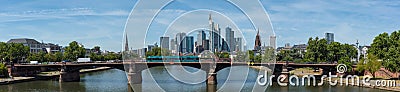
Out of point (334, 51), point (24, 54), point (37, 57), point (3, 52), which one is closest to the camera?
point (334, 51)

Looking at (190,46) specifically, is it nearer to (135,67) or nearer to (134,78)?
(135,67)

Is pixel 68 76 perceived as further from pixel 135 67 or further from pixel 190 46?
pixel 190 46

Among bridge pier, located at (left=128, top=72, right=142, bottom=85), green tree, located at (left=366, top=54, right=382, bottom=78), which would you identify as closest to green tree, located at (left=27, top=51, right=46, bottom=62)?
bridge pier, located at (left=128, top=72, right=142, bottom=85)

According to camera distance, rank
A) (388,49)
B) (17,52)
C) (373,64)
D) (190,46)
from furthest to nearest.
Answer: (190,46) < (17,52) < (388,49) < (373,64)

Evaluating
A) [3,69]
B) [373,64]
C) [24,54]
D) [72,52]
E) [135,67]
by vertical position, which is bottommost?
[3,69]

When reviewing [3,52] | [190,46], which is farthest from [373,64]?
[3,52]

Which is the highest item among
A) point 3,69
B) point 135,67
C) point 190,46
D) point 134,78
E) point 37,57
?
point 190,46

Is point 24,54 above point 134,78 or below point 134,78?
above

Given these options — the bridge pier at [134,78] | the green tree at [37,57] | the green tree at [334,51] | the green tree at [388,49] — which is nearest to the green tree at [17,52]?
the green tree at [37,57]

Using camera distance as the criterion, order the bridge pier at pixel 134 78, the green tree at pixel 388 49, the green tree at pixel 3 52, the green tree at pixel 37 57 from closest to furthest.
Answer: the green tree at pixel 388 49
the bridge pier at pixel 134 78
the green tree at pixel 3 52
the green tree at pixel 37 57

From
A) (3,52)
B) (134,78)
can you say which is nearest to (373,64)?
(134,78)

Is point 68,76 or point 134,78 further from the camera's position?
point 68,76

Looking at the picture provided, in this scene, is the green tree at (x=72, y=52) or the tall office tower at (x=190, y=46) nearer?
the tall office tower at (x=190, y=46)

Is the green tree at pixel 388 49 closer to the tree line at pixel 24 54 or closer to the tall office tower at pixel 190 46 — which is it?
the tall office tower at pixel 190 46
